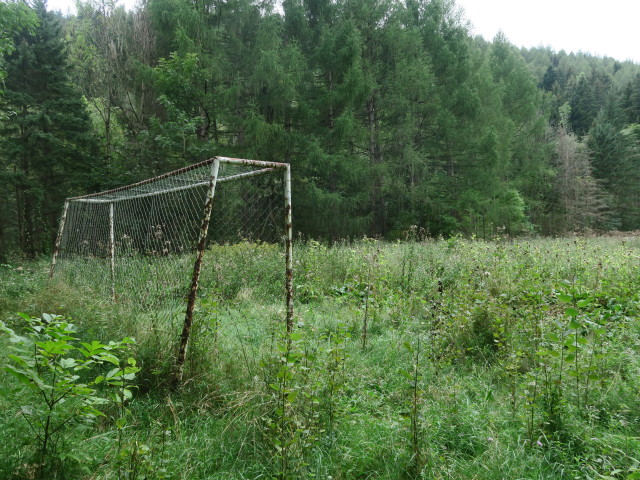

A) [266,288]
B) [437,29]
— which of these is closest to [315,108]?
[437,29]

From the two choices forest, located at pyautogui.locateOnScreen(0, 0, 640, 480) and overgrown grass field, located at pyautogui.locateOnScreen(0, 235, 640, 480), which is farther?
forest, located at pyautogui.locateOnScreen(0, 0, 640, 480)

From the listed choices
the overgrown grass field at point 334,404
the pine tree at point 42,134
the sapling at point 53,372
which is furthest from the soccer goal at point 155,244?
the pine tree at point 42,134

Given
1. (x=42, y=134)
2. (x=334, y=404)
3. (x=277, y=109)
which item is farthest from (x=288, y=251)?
(x=42, y=134)

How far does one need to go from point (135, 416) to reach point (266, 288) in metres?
4.09

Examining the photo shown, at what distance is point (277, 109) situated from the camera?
13.6 m

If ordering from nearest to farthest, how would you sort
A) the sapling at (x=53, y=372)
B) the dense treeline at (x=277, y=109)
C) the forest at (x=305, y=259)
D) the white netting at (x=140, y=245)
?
1. the sapling at (x=53, y=372)
2. the forest at (x=305, y=259)
3. the white netting at (x=140, y=245)
4. the dense treeline at (x=277, y=109)

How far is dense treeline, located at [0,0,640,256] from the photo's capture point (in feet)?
41.6

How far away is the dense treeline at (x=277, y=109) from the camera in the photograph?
41.6 ft

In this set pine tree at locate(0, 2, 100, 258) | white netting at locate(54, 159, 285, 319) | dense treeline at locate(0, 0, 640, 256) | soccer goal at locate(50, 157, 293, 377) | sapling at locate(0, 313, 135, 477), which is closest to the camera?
sapling at locate(0, 313, 135, 477)

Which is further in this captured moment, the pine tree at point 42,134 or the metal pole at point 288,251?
the pine tree at point 42,134

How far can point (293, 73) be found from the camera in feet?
44.0

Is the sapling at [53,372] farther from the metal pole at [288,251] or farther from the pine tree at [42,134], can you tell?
the pine tree at [42,134]

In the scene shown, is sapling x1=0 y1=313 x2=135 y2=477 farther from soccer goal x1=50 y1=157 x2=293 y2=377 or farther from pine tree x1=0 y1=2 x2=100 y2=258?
pine tree x1=0 y1=2 x2=100 y2=258

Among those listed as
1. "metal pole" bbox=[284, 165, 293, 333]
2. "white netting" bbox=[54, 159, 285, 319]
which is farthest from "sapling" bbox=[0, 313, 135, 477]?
"metal pole" bbox=[284, 165, 293, 333]
